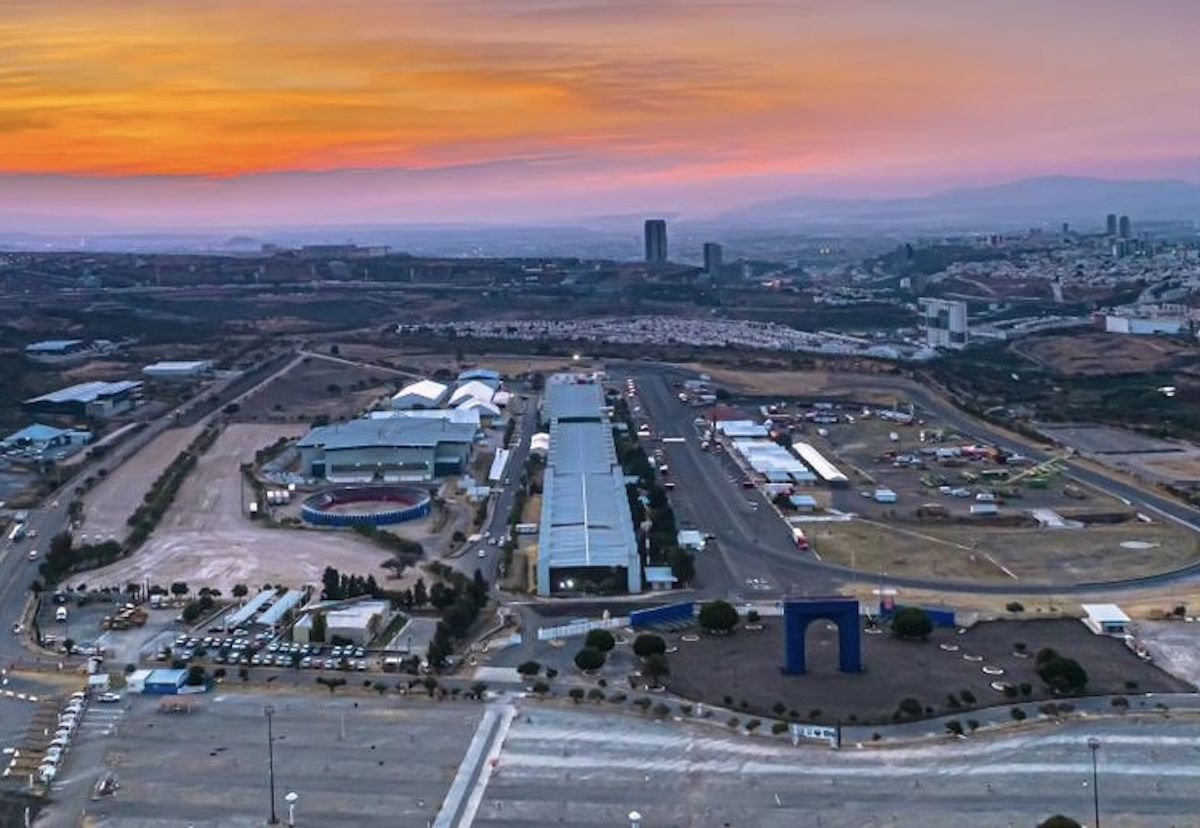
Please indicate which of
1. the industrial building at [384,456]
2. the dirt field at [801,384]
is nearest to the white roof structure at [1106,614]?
the industrial building at [384,456]

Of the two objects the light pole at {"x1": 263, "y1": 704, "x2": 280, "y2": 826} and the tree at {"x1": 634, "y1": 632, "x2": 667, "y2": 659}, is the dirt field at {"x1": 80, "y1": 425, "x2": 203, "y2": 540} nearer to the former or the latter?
Answer: the light pole at {"x1": 263, "y1": 704, "x2": 280, "y2": 826}

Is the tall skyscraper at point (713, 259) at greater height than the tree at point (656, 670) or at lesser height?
greater

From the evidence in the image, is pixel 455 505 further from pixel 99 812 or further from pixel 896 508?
pixel 99 812

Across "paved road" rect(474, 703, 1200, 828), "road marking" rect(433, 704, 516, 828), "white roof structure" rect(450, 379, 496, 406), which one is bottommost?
"paved road" rect(474, 703, 1200, 828)

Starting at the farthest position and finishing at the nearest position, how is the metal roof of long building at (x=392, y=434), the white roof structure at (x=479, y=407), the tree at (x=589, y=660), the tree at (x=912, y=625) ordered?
the white roof structure at (x=479, y=407)
the metal roof of long building at (x=392, y=434)
the tree at (x=912, y=625)
the tree at (x=589, y=660)

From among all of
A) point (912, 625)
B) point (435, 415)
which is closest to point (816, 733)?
point (912, 625)

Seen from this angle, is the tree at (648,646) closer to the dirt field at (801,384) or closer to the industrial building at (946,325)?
the dirt field at (801,384)

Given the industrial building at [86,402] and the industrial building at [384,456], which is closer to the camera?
the industrial building at [384,456]

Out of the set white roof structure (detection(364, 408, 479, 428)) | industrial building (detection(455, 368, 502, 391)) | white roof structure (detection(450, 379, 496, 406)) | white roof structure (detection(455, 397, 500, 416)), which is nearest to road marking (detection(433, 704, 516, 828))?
white roof structure (detection(364, 408, 479, 428))
